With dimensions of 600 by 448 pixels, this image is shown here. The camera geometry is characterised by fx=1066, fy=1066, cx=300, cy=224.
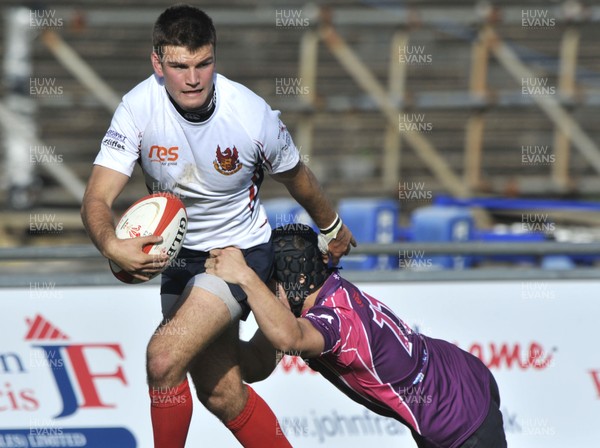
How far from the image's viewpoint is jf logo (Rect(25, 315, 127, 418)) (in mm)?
5695

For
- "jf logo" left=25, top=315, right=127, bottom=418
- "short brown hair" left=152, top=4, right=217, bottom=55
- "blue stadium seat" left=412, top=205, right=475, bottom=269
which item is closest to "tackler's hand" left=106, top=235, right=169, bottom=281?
"short brown hair" left=152, top=4, right=217, bottom=55

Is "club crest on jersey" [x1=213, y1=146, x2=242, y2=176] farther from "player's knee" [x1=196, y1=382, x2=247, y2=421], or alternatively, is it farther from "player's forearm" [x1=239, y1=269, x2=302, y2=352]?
"player's knee" [x1=196, y1=382, x2=247, y2=421]

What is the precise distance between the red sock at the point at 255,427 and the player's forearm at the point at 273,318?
80 cm


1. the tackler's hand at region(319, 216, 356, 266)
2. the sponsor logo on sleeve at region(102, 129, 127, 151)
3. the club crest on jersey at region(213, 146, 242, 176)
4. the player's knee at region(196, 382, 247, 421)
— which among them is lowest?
the player's knee at region(196, 382, 247, 421)

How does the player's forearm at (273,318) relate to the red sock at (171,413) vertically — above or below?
above

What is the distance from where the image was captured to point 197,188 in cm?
452

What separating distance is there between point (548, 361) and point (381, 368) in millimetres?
1945

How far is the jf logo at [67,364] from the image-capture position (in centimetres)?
570

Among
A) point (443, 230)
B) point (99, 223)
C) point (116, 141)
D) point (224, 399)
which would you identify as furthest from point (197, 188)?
point (443, 230)

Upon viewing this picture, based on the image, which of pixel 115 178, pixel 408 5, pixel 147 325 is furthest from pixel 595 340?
pixel 408 5

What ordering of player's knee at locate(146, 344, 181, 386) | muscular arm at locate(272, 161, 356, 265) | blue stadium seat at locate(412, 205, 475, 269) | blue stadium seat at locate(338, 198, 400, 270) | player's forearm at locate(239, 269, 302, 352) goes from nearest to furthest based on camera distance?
player's forearm at locate(239, 269, 302, 352), player's knee at locate(146, 344, 181, 386), muscular arm at locate(272, 161, 356, 265), blue stadium seat at locate(412, 205, 475, 269), blue stadium seat at locate(338, 198, 400, 270)

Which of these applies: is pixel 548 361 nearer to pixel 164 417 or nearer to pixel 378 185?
pixel 164 417

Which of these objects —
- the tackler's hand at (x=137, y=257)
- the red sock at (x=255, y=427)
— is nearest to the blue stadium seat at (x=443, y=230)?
the red sock at (x=255, y=427)

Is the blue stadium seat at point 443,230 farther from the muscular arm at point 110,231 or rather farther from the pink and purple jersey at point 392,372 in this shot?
the muscular arm at point 110,231
